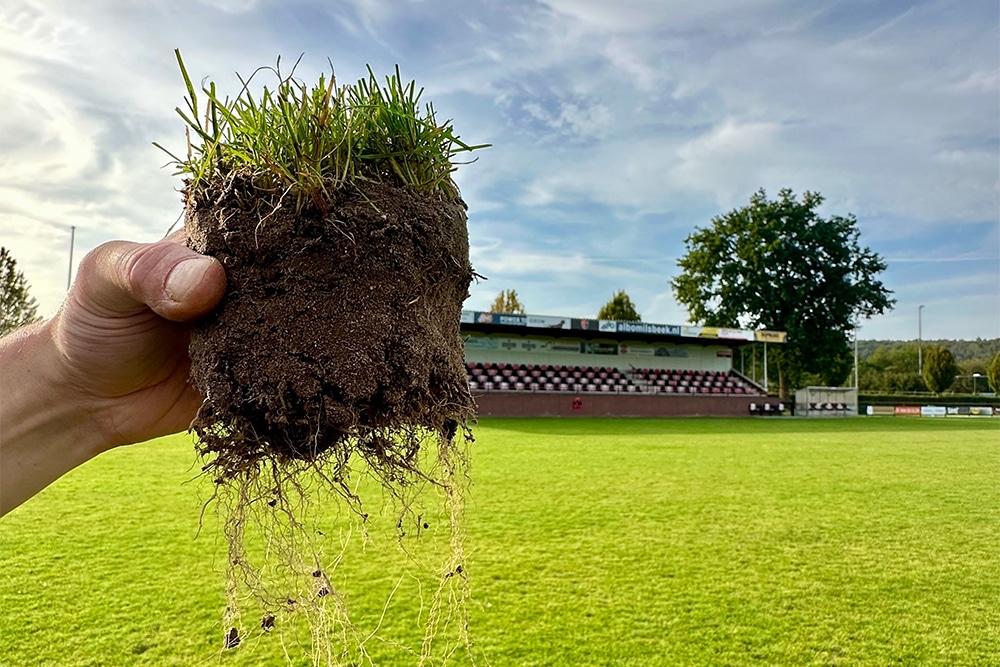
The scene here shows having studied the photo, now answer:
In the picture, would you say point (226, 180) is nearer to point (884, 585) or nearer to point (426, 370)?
point (426, 370)

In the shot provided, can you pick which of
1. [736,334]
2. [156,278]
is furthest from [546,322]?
[156,278]

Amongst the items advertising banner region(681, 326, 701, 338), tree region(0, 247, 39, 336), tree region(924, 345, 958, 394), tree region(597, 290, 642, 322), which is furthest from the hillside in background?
tree region(0, 247, 39, 336)

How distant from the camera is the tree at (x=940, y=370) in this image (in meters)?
52.5

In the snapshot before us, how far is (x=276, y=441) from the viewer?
143cm

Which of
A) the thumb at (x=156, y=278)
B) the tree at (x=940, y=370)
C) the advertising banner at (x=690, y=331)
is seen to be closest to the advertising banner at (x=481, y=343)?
the advertising banner at (x=690, y=331)

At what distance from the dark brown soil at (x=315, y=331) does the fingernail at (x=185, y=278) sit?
7cm

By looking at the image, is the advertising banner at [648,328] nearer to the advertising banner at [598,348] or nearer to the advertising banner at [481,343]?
the advertising banner at [598,348]

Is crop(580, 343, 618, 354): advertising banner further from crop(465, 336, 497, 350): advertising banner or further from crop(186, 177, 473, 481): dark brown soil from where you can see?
crop(186, 177, 473, 481): dark brown soil

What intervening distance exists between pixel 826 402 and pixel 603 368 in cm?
1145

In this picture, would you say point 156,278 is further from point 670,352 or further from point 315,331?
point 670,352

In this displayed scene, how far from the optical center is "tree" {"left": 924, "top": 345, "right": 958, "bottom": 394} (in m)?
52.5

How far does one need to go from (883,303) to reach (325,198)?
40.6m

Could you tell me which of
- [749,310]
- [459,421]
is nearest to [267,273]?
[459,421]

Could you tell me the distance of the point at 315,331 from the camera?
1385 mm
